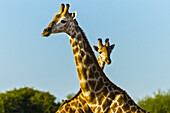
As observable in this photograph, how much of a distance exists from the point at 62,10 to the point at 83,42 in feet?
3.88

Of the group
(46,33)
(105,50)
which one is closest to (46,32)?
(46,33)

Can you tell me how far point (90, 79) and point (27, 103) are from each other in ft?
83.8

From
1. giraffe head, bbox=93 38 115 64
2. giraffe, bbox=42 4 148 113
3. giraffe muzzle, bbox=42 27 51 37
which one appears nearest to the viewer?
giraffe muzzle, bbox=42 27 51 37

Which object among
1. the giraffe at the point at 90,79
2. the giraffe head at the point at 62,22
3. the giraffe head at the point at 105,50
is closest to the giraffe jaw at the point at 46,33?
the giraffe head at the point at 62,22

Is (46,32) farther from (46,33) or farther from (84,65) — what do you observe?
(84,65)

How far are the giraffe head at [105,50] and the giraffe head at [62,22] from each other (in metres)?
3.53

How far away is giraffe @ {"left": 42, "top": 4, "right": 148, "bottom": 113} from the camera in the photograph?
9594 millimetres

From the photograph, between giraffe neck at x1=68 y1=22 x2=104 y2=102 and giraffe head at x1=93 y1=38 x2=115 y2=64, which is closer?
giraffe neck at x1=68 y1=22 x2=104 y2=102

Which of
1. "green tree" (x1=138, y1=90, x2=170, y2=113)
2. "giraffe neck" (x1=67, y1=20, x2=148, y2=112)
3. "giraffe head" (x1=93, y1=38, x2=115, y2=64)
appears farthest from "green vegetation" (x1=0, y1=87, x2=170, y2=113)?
"giraffe neck" (x1=67, y1=20, x2=148, y2=112)

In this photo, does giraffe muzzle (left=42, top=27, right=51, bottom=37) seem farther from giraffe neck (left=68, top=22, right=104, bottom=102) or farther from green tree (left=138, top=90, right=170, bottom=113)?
green tree (left=138, top=90, right=170, bottom=113)

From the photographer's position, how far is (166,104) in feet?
115

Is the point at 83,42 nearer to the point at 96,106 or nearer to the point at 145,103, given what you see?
the point at 96,106

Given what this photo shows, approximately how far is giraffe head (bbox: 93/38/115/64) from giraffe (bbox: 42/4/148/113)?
9.60 feet

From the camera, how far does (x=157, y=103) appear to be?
35.1 metres
